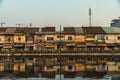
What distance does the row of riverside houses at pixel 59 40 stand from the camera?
4988 centimetres

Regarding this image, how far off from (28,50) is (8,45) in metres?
3.76

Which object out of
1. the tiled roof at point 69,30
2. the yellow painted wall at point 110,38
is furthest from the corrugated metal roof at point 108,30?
the tiled roof at point 69,30

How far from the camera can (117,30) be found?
5212 cm

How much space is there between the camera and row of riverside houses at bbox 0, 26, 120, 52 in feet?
164

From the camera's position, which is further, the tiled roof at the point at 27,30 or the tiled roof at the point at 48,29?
the tiled roof at the point at 48,29

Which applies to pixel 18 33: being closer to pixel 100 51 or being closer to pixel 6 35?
pixel 6 35

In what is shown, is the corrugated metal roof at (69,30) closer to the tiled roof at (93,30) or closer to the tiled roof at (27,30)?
the tiled roof at (93,30)

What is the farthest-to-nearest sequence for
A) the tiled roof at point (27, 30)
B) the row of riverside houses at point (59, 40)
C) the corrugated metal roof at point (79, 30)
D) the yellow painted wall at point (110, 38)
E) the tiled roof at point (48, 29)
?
the tiled roof at point (48, 29) → the tiled roof at point (27, 30) → the corrugated metal roof at point (79, 30) → the yellow painted wall at point (110, 38) → the row of riverside houses at point (59, 40)

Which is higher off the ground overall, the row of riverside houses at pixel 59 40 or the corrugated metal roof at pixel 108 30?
the corrugated metal roof at pixel 108 30

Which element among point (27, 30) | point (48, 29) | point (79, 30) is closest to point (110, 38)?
point (79, 30)

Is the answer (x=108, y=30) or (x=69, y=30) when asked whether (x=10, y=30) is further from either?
(x=108, y=30)

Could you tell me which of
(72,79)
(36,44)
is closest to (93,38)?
(36,44)

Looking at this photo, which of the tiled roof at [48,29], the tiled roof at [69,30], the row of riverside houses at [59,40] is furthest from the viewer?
the tiled roof at [48,29]

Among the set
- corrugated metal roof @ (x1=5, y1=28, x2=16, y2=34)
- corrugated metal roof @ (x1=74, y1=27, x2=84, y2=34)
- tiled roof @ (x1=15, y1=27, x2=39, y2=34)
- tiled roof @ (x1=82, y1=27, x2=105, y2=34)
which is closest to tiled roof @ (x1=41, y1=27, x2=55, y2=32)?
tiled roof @ (x1=15, y1=27, x2=39, y2=34)
